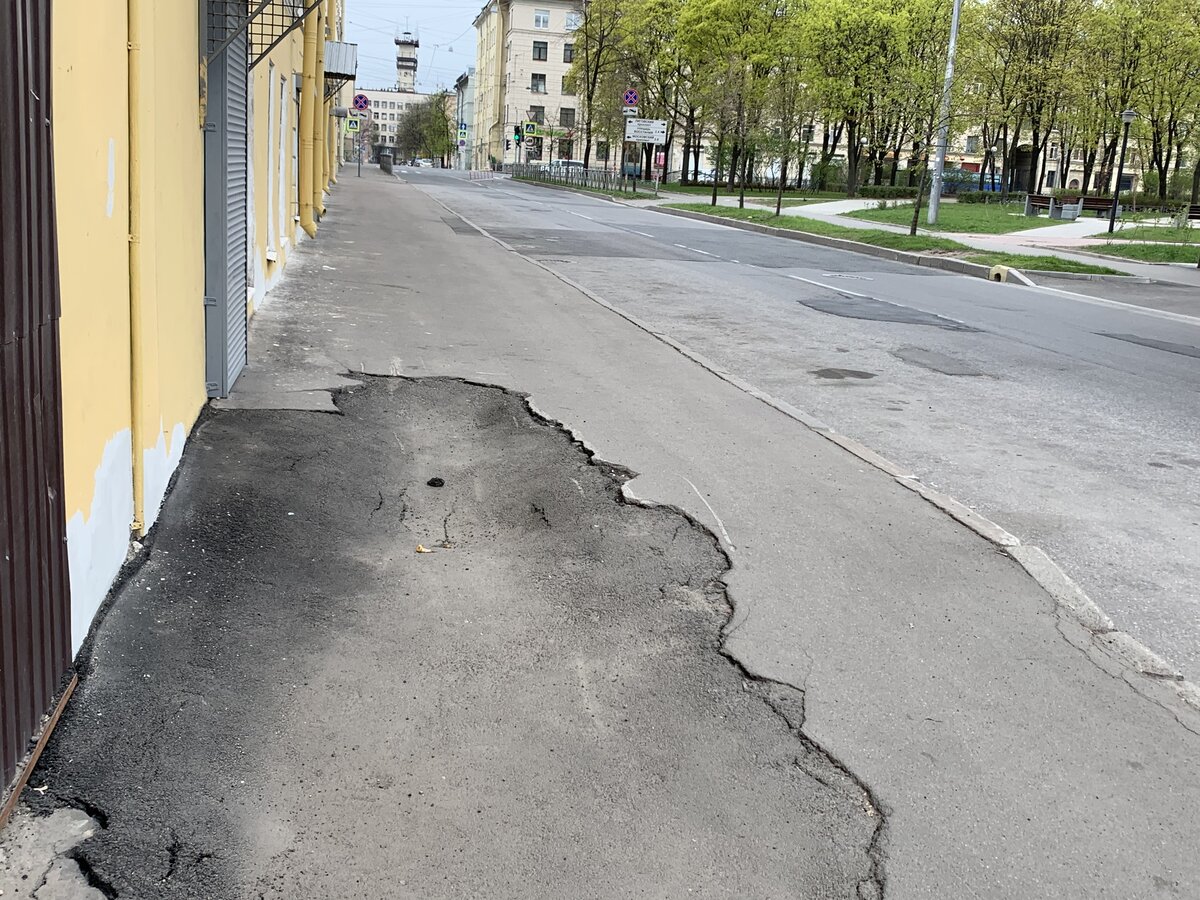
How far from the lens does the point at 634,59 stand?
6388 centimetres

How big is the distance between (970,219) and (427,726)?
36456 mm

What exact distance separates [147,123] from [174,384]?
1536mm

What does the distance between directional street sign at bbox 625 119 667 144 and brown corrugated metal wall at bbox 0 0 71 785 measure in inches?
1975

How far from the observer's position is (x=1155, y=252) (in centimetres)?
2653

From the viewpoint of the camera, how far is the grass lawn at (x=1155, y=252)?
25625 mm

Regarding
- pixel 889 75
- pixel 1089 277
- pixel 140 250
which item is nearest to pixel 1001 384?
pixel 140 250

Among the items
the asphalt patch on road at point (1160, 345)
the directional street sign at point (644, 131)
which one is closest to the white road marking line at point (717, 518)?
the asphalt patch on road at point (1160, 345)

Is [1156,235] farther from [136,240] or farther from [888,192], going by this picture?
[136,240]

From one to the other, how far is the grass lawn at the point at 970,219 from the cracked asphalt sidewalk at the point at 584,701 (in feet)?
94.8

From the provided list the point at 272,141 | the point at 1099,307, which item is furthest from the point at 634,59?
the point at 272,141

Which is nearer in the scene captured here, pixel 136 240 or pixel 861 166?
pixel 136 240

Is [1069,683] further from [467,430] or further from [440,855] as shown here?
[467,430]

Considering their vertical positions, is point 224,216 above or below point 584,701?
above

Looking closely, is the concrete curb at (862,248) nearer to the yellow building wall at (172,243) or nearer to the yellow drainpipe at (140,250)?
the yellow building wall at (172,243)
